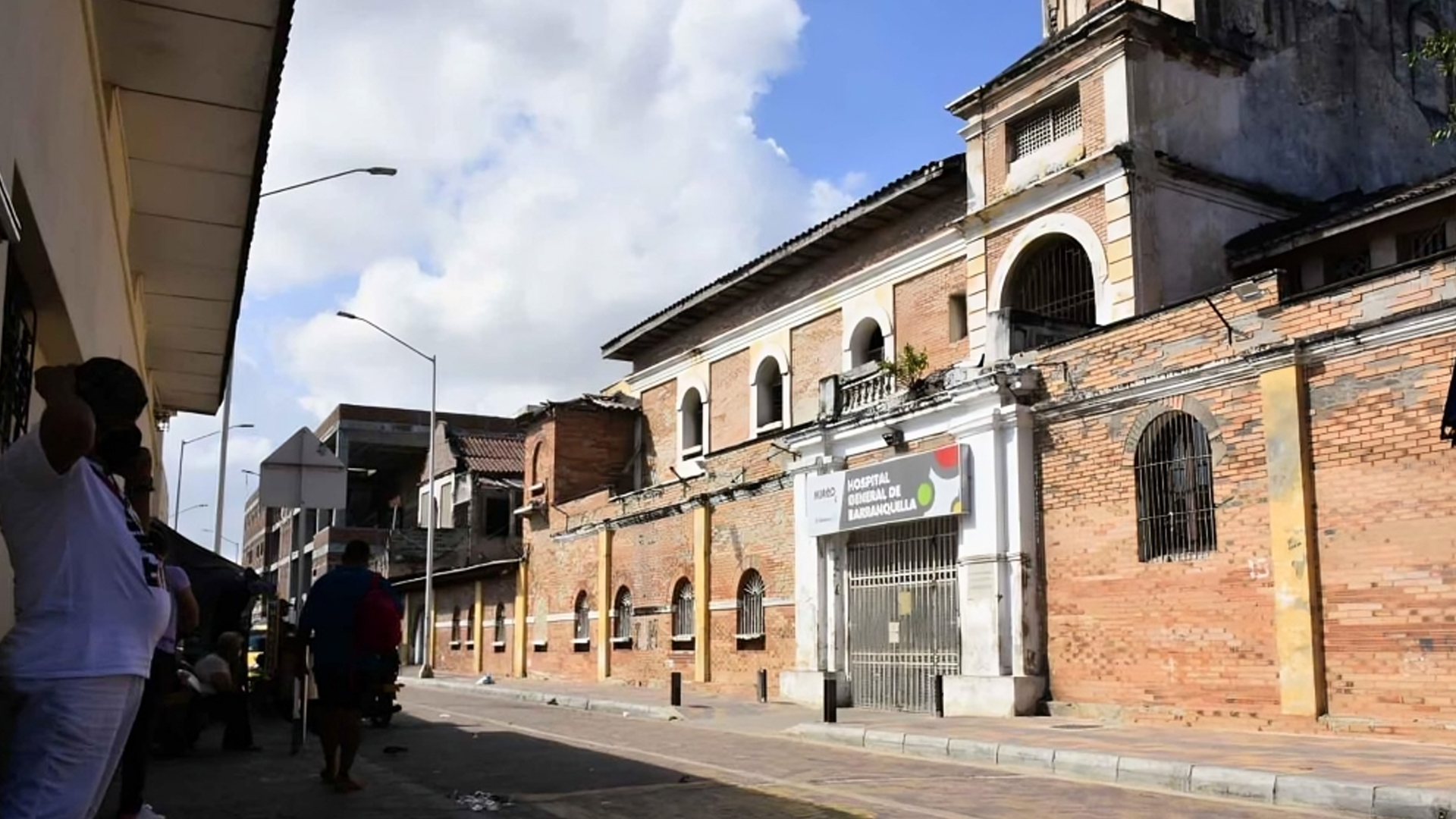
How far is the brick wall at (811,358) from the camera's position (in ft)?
92.5

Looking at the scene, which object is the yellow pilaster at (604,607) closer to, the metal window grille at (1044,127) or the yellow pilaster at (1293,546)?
the metal window grille at (1044,127)

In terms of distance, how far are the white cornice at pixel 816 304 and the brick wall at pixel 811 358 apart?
20 cm

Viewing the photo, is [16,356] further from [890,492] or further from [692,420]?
[692,420]

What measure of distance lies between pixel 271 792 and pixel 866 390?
14.0m

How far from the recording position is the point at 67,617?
354 centimetres

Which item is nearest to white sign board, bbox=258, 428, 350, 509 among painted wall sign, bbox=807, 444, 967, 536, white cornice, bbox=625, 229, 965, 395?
painted wall sign, bbox=807, 444, 967, 536

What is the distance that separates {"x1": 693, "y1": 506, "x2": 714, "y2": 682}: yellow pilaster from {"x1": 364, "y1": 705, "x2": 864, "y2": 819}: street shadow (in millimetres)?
11727

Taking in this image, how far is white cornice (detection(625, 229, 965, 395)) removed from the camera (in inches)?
969

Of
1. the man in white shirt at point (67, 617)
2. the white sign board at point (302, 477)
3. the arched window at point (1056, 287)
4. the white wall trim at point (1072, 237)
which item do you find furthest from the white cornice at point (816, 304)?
the man in white shirt at point (67, 617)

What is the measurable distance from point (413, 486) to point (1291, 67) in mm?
46668

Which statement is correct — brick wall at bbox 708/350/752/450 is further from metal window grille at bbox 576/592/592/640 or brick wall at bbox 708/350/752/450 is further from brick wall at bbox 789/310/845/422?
metal window grille at bbox 576/592/592/640

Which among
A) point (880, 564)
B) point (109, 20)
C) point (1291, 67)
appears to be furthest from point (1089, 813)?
point (1291, 67)

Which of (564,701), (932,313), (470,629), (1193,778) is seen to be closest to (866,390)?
(932,313)

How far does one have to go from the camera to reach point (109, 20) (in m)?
7.83
